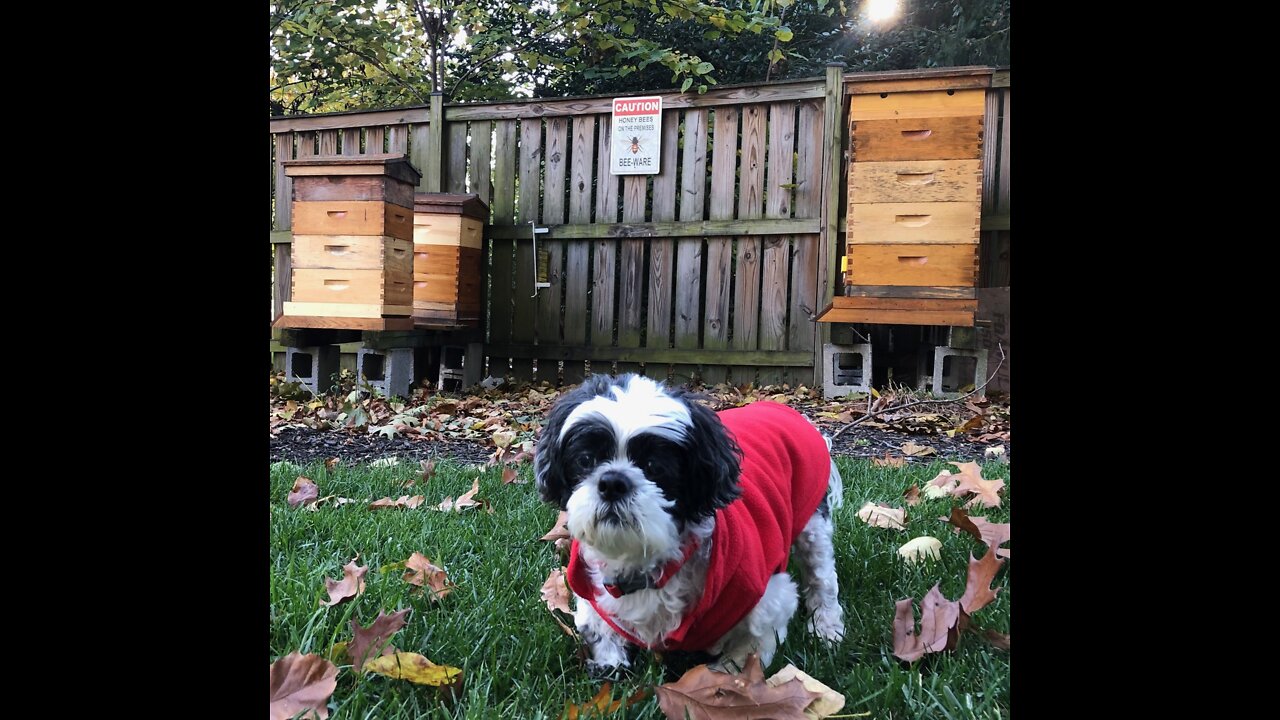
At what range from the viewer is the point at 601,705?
1.30 m

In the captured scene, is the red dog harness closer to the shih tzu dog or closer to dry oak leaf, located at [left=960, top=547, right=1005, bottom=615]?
the shih tzu dog

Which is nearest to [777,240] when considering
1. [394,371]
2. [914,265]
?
[914,265]

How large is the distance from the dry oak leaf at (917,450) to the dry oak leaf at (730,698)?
2756 millimetres

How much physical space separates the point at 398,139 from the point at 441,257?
1.67m

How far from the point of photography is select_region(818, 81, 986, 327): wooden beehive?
17.1 feet

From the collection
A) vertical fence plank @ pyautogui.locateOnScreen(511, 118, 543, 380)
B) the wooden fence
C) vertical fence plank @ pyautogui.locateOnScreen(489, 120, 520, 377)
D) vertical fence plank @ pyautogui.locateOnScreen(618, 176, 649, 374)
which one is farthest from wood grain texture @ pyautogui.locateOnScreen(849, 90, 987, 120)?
vertical fence plank @ pyautogui.locateOnScreen(489, 120, 520, 377)

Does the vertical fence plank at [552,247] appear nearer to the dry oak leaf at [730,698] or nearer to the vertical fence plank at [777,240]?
the vertical fence plank at [777,240]

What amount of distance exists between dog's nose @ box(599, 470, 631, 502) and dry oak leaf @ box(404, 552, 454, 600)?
2.15 ft

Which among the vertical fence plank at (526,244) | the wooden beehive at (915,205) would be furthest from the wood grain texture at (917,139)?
the vertical fence plank at (526,244)

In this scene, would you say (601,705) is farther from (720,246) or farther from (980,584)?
(720,246)
